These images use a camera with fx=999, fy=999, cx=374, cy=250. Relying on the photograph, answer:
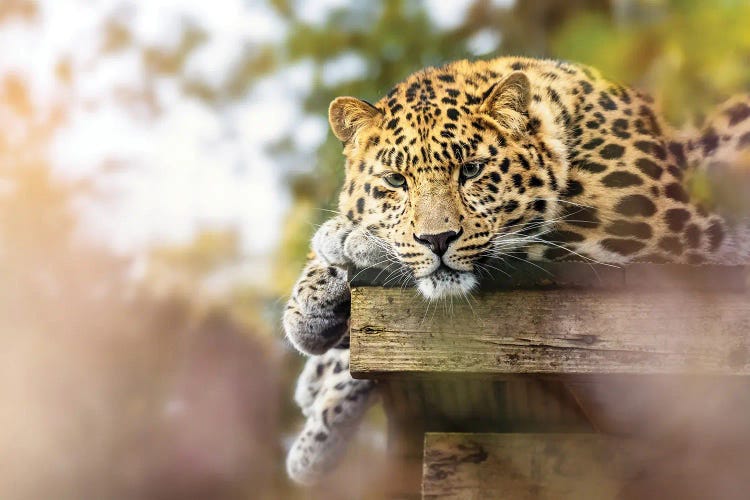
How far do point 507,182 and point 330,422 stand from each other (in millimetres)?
1039

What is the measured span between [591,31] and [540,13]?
84cm

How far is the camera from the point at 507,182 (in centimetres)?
244

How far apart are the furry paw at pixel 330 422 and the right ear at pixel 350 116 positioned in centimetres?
73

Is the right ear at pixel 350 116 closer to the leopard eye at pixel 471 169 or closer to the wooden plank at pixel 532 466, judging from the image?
the leopard eye at pixel 471 169

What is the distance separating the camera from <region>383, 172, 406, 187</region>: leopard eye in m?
2.50

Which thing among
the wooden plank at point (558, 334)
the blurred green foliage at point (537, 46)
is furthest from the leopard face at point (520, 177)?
the blurred green foliage at point (537, 46)

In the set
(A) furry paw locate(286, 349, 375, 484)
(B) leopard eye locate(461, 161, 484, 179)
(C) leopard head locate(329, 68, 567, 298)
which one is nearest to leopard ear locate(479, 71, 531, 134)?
(C) leopard head locate(329, 68, 567, 298)

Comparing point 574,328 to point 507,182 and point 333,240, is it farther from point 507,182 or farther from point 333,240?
point 333,240

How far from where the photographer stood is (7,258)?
7.18 m

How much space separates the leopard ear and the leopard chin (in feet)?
1.62

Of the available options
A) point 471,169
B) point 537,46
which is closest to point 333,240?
point 471,169

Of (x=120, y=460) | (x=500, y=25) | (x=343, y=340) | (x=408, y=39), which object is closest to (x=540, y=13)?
(x=500, y=25)

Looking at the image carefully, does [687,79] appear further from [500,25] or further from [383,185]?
[500,25]

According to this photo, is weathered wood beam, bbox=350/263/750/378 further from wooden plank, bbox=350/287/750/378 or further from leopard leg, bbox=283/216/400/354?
leopard leg, bbox=283/216/400/354
